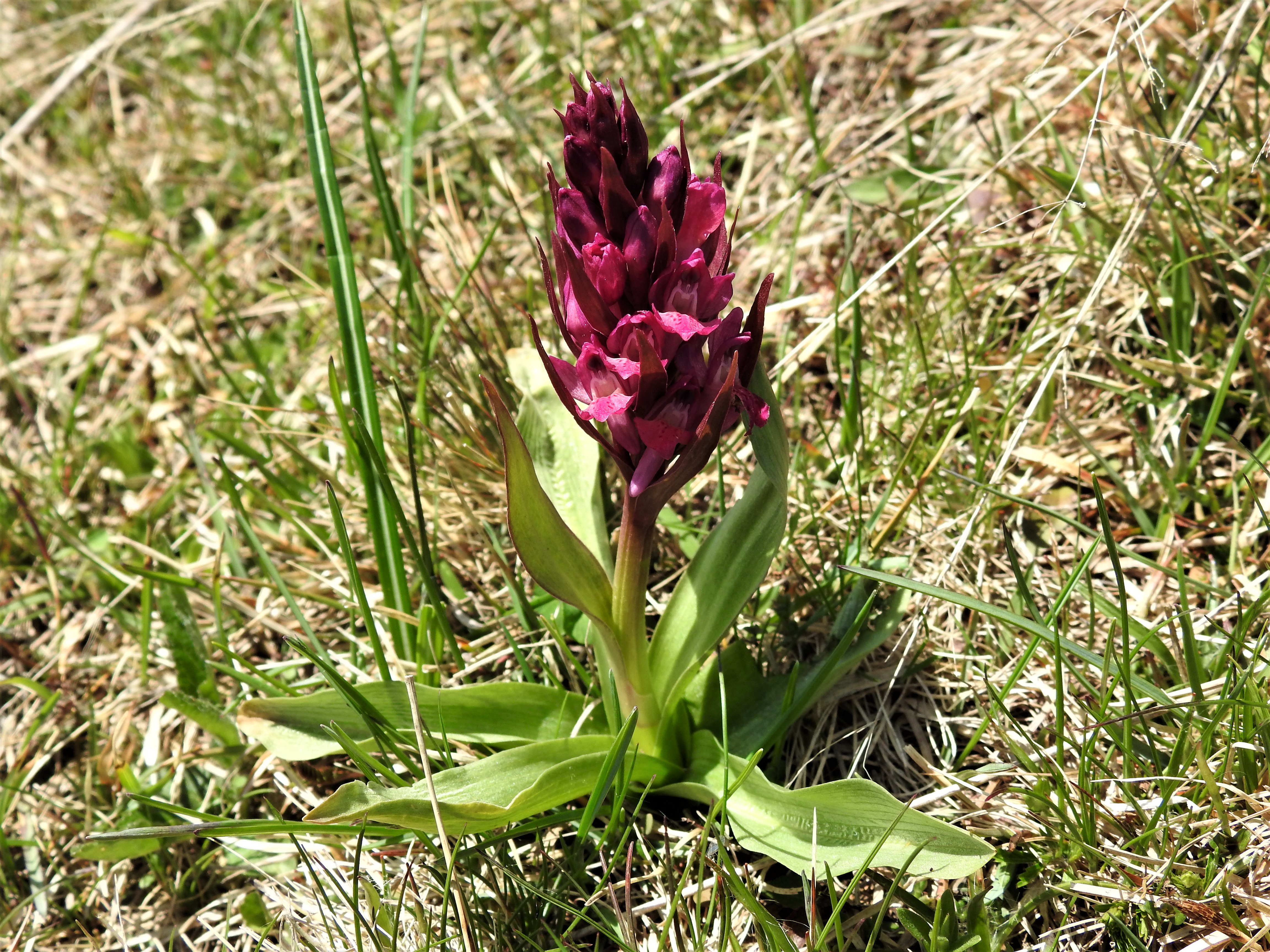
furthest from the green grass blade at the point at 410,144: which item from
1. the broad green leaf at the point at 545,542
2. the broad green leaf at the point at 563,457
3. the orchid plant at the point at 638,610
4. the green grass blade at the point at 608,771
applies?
the green grass blade at the point at 608,771

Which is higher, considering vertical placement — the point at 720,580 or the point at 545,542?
the point at 545,542

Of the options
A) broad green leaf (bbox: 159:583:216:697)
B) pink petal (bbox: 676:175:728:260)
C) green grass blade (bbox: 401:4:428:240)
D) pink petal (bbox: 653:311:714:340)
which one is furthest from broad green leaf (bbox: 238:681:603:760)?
green grass blade (bbox: 401:4:428:240)

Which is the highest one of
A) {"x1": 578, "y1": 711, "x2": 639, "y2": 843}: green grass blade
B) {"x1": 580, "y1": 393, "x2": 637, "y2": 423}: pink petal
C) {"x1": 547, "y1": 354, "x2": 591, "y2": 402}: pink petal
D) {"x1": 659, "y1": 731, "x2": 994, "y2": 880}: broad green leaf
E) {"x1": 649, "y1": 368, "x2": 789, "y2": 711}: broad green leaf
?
{"x1": 547, "y1": 354, "x2": 591, "y2": 402}: pink petal

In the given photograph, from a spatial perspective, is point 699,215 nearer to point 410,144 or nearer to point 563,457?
point 563,457

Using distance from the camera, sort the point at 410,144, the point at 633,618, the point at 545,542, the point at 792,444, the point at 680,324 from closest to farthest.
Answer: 1. the point at 680,324
2. the point at 545,542
3. the point at 633,618
4. the point at 792,444
5. the point at 410,144

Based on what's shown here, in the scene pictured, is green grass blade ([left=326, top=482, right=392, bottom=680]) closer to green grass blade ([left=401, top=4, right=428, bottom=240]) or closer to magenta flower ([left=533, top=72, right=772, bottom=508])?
magenta flower ([left=533, top=72, right=772, bottom=508])

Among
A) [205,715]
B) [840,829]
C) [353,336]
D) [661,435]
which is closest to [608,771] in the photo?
[840,829]
